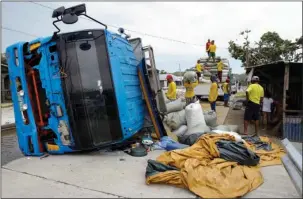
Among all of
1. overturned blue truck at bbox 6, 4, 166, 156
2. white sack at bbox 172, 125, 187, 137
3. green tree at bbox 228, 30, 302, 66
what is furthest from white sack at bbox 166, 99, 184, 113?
green tree at bbox 228, 30, 302, 66

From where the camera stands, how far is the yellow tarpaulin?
2.71 metres

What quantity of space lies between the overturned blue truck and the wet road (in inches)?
56.1

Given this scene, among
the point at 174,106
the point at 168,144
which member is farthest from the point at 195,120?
the point at 174,106

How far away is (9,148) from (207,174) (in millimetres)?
5444

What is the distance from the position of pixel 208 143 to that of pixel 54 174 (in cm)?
224

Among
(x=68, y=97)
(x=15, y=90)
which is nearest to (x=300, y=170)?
(x=68, y=97)

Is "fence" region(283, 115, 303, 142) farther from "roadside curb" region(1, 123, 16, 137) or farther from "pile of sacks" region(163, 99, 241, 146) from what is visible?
"roadside curb" region(1, 123, 16, 137)

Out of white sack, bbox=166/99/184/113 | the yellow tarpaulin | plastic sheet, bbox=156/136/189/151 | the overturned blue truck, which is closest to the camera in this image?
the yellow tarpaulin

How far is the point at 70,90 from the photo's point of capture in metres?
3.89

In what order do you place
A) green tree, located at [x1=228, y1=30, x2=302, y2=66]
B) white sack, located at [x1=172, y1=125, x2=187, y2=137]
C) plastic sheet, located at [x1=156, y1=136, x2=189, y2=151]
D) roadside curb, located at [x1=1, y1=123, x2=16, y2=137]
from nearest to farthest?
plastic sheet, located at [x1=156, y1=136, x2=189, y2=151]
white sack, located at [x1=172, y1=125, x2=187, y2=137]
roadside curb, located at [x1=1, y1=123, x2=16, y2=137]
green tree, located at [x1=228, y1=30, x2=302, y2=66]

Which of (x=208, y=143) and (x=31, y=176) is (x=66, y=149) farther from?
(x=208, y=143)

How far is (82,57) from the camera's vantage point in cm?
392

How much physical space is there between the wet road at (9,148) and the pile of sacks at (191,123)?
3.49 meters

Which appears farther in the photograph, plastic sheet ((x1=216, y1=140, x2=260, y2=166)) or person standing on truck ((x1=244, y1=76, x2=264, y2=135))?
person standing on truck ((x1=244, y1=76, x2=264, y2=135))
